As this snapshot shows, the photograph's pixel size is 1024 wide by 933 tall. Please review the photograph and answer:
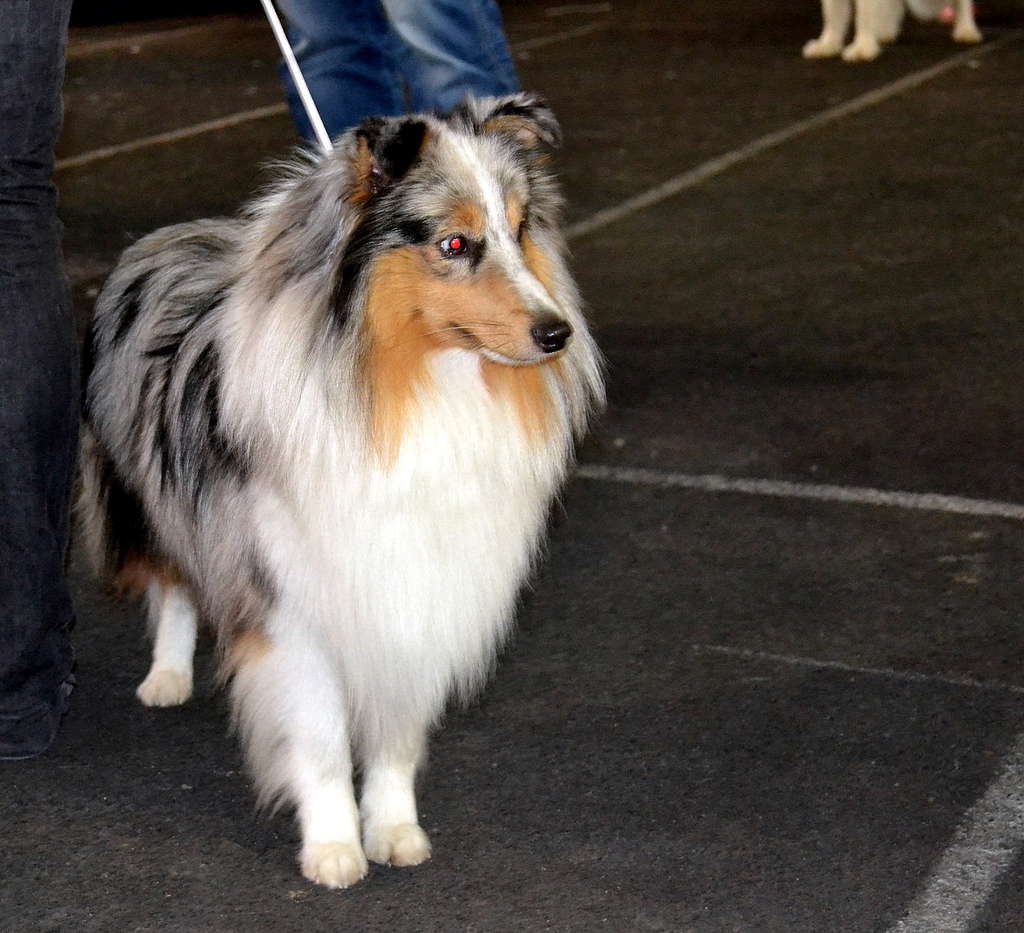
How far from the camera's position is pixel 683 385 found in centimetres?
528

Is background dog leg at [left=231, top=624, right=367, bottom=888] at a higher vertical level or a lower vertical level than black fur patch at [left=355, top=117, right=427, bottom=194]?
lower

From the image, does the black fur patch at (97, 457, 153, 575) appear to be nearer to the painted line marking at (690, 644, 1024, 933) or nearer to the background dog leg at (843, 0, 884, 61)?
the painted line marking at (690, 644, 1024, 933)

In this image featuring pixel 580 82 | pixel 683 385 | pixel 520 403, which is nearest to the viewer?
pixel 520 403

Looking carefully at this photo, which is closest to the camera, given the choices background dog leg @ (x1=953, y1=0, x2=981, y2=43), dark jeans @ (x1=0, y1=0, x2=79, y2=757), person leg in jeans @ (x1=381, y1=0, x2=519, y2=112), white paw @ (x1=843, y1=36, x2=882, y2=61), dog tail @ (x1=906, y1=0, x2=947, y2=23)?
dark jeans @ (x1=0, y1=0, x2=79, y2=757)

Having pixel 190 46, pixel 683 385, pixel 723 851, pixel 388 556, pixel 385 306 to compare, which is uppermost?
pixel 385 306

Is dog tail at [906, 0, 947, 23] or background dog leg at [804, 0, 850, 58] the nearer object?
background dog leg at [804, 0, 850, 58]

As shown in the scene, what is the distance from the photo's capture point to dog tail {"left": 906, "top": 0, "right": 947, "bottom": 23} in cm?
1209

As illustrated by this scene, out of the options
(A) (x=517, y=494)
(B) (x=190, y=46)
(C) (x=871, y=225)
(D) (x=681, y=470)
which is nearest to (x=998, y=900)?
(A) (x=517, y=494)

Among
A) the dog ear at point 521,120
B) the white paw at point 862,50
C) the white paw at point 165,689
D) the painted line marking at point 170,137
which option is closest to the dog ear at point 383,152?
the dog ear at point 521,120

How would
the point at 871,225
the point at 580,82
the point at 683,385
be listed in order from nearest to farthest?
the point at 683,385 → the point at 871,225 → the point at 580,82

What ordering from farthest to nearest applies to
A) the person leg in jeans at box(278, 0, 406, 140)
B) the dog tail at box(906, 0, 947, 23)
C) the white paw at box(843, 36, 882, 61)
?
the dog tail at box(906, 0, 947, 23), the white paw at box(843, 36, 882, 61), the person leg in jeans at box(278, 0, 406, 140)

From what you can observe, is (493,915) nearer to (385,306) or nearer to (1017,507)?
(385,306)

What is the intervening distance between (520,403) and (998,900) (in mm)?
1136

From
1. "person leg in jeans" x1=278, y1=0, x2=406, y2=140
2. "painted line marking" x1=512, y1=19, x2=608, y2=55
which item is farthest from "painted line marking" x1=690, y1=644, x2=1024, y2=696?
"painted line marking" x1=512, y1=19, x2=608, y2=55
